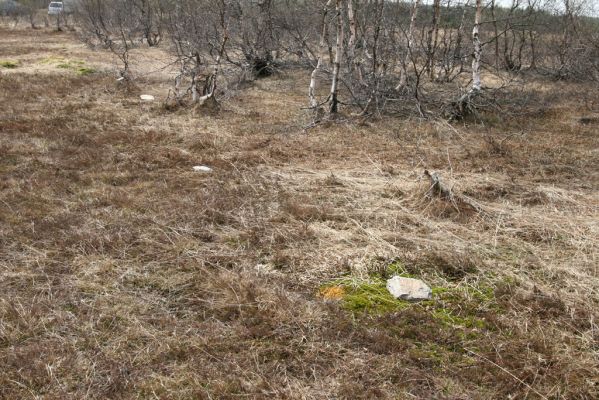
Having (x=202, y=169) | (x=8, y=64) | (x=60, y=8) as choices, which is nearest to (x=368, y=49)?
(x=202, y=169)

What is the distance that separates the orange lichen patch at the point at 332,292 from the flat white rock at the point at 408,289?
0.35 m

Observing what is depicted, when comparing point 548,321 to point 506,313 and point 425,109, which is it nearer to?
point 506,313

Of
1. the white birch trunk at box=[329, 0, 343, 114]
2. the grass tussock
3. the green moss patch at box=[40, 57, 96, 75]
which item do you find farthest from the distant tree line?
the grass tussock

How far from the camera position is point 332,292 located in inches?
136

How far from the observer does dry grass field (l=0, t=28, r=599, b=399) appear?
2701 millimetres

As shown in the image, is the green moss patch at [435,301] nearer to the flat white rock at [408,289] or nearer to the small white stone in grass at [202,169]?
the flat white rock at [408,289]

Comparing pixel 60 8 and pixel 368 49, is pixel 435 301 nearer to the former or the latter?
pixel 368 49

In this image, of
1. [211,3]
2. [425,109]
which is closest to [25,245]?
[425,109]

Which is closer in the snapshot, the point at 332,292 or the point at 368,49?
the point at 332,292

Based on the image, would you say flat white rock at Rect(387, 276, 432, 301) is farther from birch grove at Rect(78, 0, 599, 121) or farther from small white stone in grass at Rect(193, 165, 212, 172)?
birch grove at Rect(78, 0, 599, 121)

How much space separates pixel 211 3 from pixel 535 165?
9942 millimetres

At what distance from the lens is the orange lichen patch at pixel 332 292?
3408 millimetres

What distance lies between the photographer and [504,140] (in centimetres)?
745

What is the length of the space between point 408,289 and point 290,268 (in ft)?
2.99
